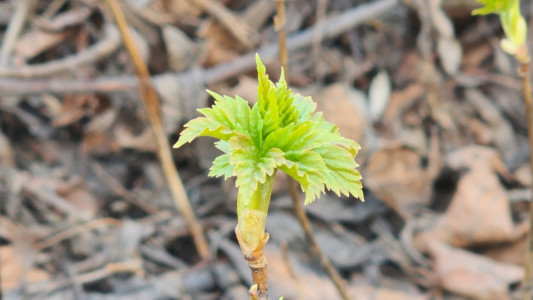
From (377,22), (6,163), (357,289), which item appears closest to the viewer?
(357,289)

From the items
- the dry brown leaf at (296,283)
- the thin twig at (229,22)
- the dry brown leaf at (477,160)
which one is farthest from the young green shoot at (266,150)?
the thin twig at (229,22)

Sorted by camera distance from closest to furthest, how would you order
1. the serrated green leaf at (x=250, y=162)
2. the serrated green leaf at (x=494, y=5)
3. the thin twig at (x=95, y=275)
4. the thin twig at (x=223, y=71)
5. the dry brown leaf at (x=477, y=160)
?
the serrated green leaf at (x=250, y=162) < the serrated green leaf at (x=494, y=5) < the thin twig at (x=95, y=275) < the thin twig at (x=223, y=71) < the dry brown leaf at (x=477, y=160)

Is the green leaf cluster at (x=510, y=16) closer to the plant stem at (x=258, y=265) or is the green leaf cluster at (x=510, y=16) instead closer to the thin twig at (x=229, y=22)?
the plant stem at (x=258, y=265)

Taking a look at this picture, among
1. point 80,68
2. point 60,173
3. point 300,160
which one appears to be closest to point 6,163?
point 60,173

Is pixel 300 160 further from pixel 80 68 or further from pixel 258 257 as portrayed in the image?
pixel 80 68

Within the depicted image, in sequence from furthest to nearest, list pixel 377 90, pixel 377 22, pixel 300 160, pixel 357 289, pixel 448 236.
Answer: pixel 377 22, pixel 377 90, pixel 448 236, pixel 357 289, pixel 300 160

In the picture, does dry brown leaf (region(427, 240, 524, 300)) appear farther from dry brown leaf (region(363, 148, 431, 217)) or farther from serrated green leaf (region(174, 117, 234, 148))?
serrated green leaf (region(174, 117, 234, 148))

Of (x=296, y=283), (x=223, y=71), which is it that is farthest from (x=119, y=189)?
(x=296, y=283)
